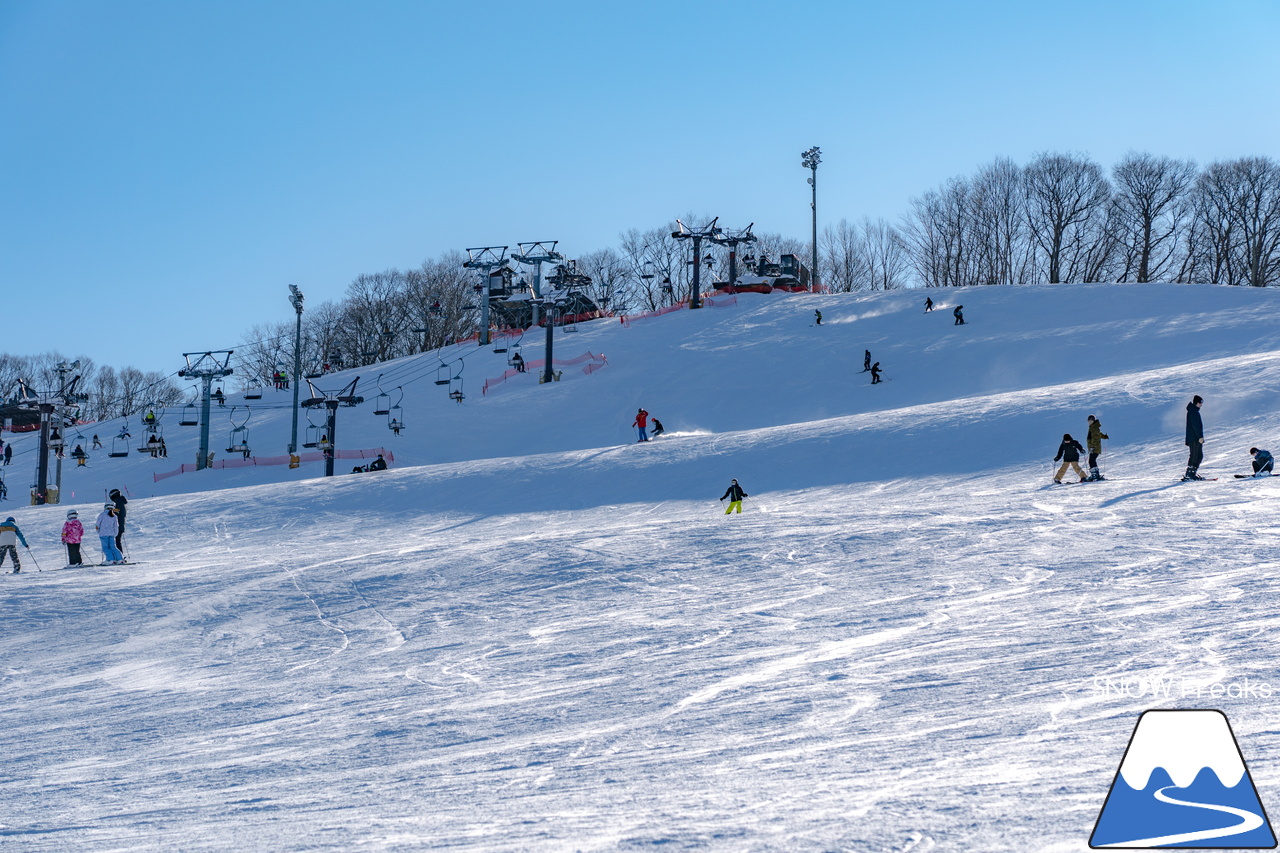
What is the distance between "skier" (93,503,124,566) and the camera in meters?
17.1

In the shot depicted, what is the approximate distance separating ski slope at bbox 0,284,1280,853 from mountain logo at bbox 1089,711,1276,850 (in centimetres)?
20

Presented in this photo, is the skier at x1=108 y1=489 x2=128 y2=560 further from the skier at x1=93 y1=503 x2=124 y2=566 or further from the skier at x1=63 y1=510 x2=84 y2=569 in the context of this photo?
the skier at x1=63 y1=510 x2=84 y2=569

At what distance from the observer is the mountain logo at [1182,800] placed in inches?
176

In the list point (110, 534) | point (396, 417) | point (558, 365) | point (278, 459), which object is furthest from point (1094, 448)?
point (558, 365)

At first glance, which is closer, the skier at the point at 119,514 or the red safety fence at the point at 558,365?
the skier at the point at 119,514

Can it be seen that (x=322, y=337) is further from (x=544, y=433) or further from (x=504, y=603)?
(x=504, y=603)

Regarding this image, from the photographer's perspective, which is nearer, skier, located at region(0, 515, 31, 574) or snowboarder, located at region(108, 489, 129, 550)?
skier, located at region(0, 515, 31, 574)

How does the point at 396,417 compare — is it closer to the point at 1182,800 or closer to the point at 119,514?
the point at 119,514

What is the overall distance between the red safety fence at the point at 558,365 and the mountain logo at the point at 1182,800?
39.5 meters

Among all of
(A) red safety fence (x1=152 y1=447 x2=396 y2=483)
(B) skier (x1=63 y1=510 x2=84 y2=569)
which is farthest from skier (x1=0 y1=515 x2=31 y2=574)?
(A) red safety fence (x1=152 y1=447 x2=396 y2=483)

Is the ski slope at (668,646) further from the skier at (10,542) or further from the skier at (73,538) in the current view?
the skier at (73,538)

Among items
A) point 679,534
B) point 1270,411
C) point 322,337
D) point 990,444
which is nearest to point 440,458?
point 990,444

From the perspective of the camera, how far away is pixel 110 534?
17.2 m

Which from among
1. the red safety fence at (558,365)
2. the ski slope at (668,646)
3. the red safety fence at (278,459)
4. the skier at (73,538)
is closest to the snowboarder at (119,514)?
the skier at (73,538)
